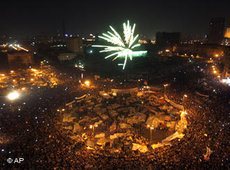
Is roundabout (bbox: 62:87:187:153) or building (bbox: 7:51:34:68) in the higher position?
building (bbox: 7:51:34:68)

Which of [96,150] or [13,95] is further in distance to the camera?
[13,95]

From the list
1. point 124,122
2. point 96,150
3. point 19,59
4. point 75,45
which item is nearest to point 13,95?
point 124,122

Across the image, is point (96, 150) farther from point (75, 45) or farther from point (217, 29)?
point (217, 29)

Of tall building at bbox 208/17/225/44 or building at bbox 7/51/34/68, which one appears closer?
building at bbox 7/51/34/68

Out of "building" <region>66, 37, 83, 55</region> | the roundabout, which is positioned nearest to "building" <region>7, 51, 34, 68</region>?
"building" <region>66, 37, 83, 55</region>

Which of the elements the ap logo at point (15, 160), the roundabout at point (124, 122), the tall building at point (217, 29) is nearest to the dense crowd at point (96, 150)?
the ap logo at point (15, 160)

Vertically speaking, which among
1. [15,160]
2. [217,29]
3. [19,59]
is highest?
[217,29]

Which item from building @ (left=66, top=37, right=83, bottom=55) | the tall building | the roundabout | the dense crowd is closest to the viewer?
the dense crowd

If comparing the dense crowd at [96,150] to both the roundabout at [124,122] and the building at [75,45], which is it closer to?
the roundabout at [124,122]

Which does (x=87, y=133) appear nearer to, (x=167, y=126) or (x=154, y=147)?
(x=154, y=147)

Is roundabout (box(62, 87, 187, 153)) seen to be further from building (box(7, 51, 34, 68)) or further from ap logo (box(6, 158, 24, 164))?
building (box(7, 51, 34, 68))
